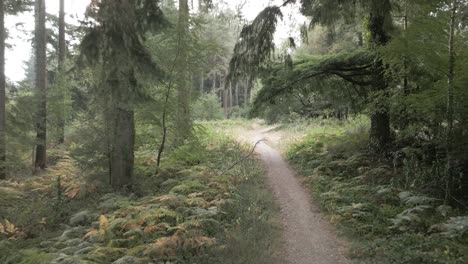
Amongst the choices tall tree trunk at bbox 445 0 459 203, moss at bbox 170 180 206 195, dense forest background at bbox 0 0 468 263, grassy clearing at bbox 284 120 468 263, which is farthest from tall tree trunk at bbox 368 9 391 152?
moss at bbox 170 180 206 195

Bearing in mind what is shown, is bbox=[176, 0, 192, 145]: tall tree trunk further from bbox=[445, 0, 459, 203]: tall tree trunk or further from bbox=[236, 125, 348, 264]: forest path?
bbox=[445, 0, 459, 203]: tall tree trunk

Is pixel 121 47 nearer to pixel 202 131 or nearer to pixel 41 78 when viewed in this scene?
pixel 202 131

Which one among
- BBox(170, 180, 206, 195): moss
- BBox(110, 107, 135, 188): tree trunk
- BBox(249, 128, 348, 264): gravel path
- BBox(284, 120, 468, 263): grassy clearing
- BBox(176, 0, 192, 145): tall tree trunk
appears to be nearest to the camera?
BBox(284, 120, 468, 263): grassy clearing

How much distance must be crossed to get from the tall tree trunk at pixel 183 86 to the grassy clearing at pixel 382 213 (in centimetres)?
443

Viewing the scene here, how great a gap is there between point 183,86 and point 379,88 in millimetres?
6481

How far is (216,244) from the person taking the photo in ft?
23.0

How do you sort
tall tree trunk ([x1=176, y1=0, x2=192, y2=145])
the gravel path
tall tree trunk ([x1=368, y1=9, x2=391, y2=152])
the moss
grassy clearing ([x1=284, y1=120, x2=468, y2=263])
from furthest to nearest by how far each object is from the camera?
tall tree trunk ([x1=368, y1=9, x2=391, y2=152]) → tall tree trunk ([x1=176, y1=0, x2=192, y2=145]) → the moss → the gravel path → grassy clearing ([x1=284, y1=120, x2=468, y2=263])

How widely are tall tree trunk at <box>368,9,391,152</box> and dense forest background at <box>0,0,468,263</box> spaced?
37mm

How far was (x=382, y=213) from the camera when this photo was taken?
8.64 meters

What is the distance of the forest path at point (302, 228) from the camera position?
7223 millimetres

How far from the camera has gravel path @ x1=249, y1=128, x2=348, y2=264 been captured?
23.7 feet

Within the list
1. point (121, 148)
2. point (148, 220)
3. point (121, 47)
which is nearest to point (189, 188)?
Result: point (121, 148)

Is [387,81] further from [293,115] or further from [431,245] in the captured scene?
[293,115]

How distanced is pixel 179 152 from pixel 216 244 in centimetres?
716
